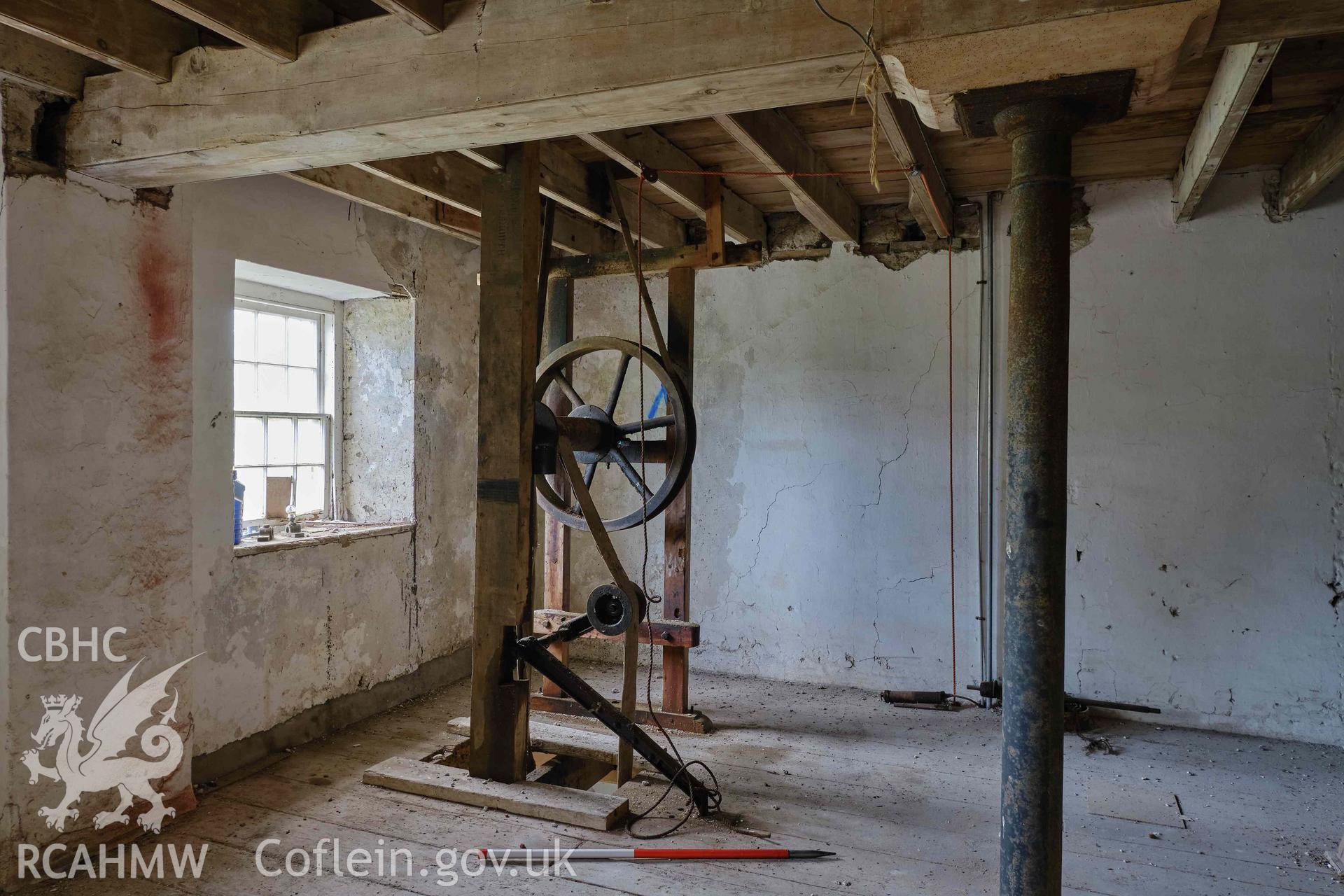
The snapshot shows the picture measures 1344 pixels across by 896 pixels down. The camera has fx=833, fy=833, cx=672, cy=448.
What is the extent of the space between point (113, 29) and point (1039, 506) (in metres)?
2.45

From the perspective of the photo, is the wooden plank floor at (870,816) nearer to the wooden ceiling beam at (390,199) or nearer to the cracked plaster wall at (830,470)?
the cracked plaster wall at (830,470)

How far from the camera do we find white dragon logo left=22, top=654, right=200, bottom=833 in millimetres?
2395

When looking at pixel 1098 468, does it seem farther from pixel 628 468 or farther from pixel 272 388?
pixel 272 388

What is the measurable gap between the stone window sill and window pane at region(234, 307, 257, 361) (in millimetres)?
753

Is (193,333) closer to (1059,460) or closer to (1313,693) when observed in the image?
(1059,460)

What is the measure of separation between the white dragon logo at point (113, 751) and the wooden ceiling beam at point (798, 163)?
250 cm

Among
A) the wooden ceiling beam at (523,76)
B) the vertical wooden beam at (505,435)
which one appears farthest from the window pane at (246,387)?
the vertical wooden beam at (505,435)

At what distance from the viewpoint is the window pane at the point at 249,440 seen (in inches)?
138

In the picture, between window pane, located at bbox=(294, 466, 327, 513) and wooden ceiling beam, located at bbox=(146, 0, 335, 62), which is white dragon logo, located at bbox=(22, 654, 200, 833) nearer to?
window pane, located at bbox=(294, 466, 327, 513)

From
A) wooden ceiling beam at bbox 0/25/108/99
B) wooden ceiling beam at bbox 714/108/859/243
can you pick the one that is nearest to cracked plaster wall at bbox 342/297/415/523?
wooden ceiling beam at bbox 0/25/108/99

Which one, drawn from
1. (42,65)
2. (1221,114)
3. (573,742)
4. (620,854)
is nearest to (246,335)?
(42,65)

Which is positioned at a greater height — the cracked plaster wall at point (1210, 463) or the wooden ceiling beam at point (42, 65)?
the wooden ceiling beam at point (42, 65)

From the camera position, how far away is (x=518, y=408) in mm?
2703

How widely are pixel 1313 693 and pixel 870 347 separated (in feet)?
7.97
